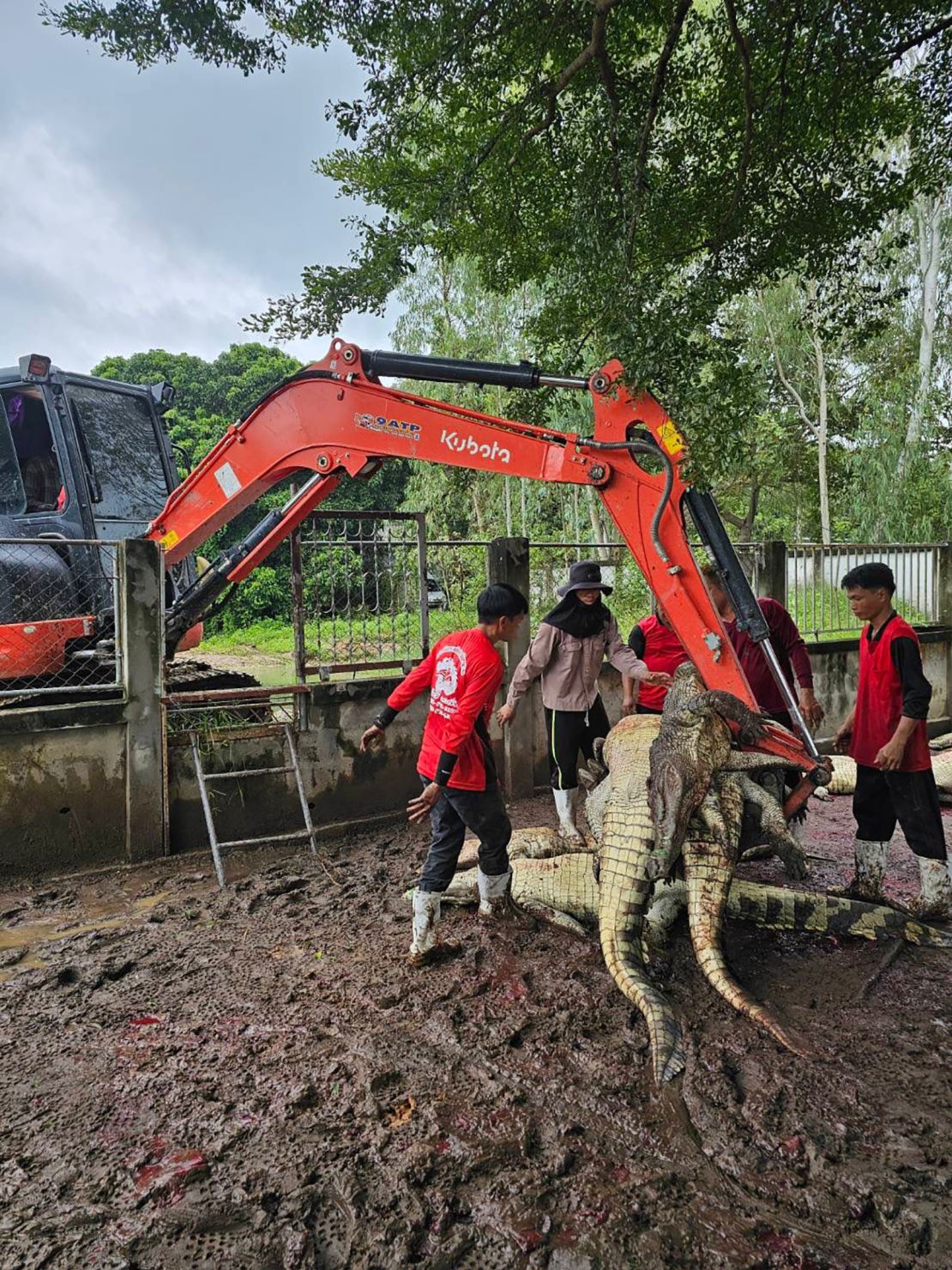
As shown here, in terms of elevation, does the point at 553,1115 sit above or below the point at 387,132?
below

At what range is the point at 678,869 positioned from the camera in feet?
12.1

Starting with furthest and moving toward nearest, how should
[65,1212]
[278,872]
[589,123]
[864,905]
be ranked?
[589,123]
[278,872]
[864,905]
[65,1212]

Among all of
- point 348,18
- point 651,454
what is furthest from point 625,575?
point 348,18

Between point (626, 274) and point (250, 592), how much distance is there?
16904mm

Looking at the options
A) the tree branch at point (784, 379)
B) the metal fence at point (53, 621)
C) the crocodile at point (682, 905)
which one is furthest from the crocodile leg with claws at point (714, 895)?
the tree branch at point (784, 379)

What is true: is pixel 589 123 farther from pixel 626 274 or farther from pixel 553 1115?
pixel 553 1115

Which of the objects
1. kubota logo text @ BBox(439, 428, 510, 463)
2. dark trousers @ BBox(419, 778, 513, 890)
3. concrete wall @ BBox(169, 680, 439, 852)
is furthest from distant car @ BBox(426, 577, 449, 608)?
dark trousers @ BBox(419, 778, 513, 890)

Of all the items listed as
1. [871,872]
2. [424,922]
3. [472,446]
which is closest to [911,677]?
[871,872]

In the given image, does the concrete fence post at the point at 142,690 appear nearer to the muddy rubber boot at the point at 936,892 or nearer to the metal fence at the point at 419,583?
the metal fence at the point at 419,583

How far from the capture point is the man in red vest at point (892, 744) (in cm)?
405

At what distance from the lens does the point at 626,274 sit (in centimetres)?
A: 514

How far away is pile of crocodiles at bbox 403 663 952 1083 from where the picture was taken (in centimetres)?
338

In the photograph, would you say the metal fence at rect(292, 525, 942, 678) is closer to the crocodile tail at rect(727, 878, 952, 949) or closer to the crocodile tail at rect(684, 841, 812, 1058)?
the crocodile tail at rect(727, 878, 952, 949)

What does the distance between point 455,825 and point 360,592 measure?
10.0 ft
